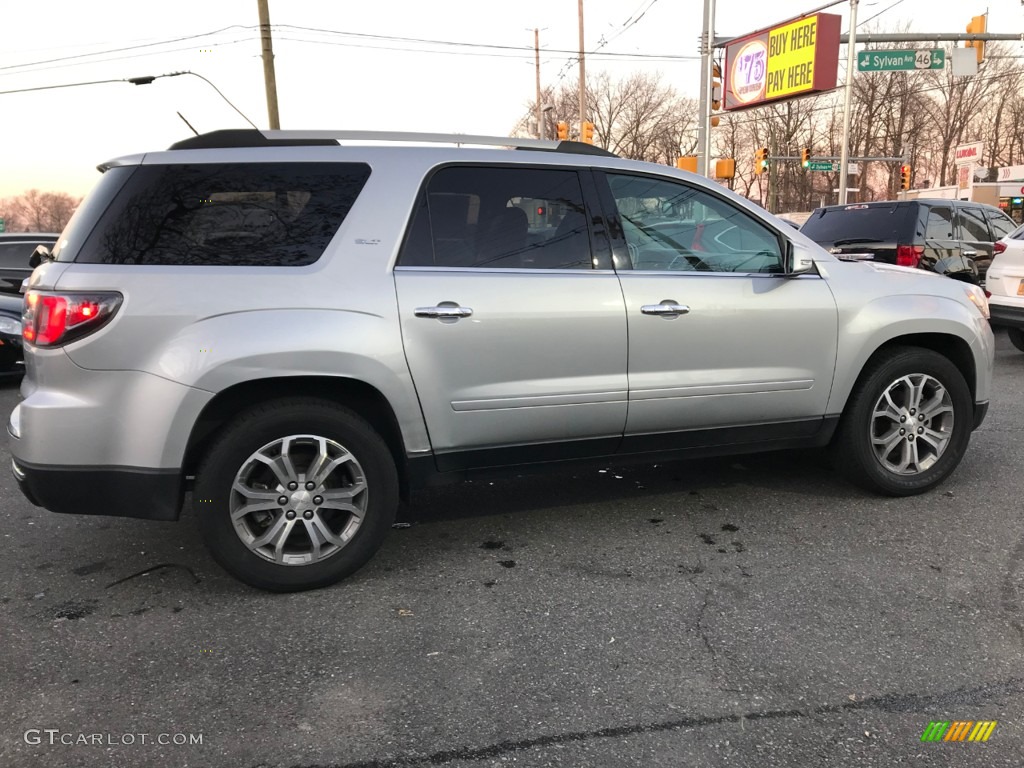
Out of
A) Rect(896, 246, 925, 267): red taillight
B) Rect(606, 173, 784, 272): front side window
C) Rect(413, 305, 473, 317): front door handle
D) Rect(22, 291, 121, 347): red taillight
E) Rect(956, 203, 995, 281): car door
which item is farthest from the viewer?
Rect(956, 203, 995, 281): car door

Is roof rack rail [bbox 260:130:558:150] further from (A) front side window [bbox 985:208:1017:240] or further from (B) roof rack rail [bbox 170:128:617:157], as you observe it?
(A) front side window [bbox 985:208:1017:240]

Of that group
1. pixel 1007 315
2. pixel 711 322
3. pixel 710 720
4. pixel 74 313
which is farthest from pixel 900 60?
pixel 74 313

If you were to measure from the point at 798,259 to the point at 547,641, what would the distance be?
2.33m

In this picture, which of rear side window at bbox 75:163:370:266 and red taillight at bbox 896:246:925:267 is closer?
rear side window at bbox 75:163:370:266

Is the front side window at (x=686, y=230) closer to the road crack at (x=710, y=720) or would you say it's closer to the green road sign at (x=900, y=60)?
the road crack at (x=710, y=720)

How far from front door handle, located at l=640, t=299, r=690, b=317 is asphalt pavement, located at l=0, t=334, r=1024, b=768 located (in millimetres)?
1108

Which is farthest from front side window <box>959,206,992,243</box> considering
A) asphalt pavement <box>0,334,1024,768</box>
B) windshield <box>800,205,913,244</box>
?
asphalt pavement <box>0,334,1024,768</box>

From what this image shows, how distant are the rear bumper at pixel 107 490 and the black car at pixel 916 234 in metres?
8.06

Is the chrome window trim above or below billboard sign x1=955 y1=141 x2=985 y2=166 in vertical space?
below

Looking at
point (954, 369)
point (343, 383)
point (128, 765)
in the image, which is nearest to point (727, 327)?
point (954, 369)

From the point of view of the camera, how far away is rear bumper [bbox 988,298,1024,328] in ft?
27.4

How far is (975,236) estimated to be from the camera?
10234mm

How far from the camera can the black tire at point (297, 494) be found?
310 centimetres

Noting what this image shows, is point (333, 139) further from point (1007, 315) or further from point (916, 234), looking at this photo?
point (916, 234)
